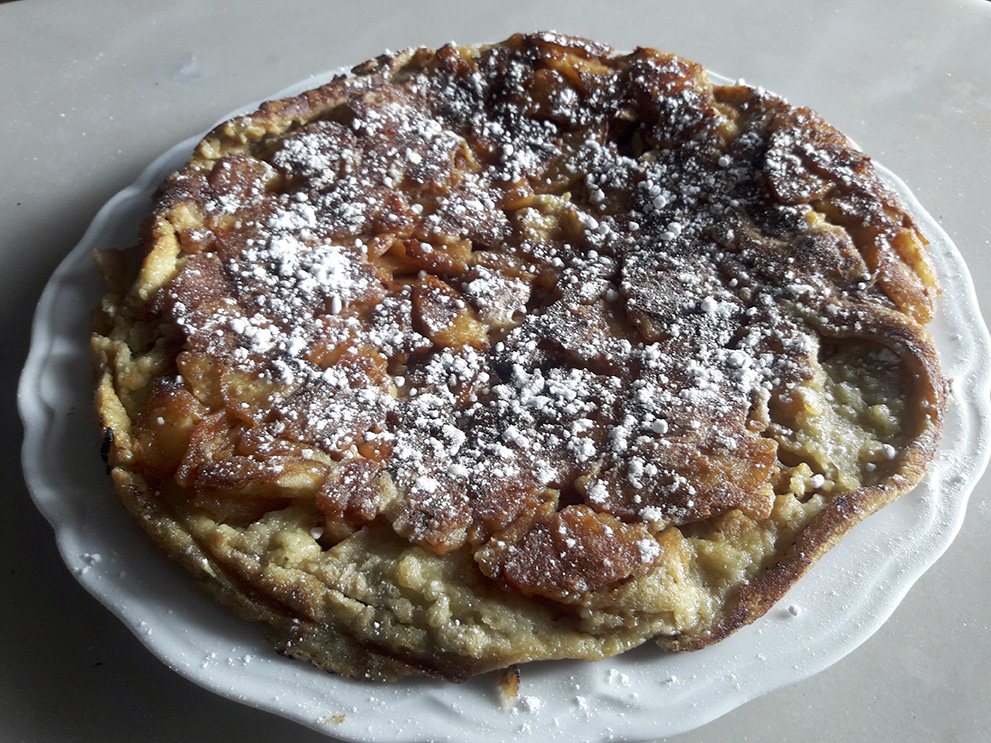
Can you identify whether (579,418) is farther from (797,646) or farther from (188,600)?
A: (188,600)

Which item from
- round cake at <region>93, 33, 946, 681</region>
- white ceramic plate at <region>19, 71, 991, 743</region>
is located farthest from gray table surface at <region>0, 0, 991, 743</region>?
round cake at <region>93, 33, 946, 681</region>

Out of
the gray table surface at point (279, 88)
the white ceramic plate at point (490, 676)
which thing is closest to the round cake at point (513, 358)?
the white ceramic plate at point (490, 676)

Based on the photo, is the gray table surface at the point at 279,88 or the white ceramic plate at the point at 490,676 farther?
the gray table surface at the point at 279,88

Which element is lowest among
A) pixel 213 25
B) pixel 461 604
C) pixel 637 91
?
pixel 461 604

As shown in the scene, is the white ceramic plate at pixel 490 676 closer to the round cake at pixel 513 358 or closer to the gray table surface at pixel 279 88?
the round cake at pixel 513 358

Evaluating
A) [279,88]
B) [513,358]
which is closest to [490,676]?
[513,358]

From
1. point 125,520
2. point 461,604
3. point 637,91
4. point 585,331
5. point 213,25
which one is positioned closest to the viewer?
point 461,604

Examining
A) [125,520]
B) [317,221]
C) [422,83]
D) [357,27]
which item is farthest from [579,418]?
[357,27]

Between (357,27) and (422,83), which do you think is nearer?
(422,83)
